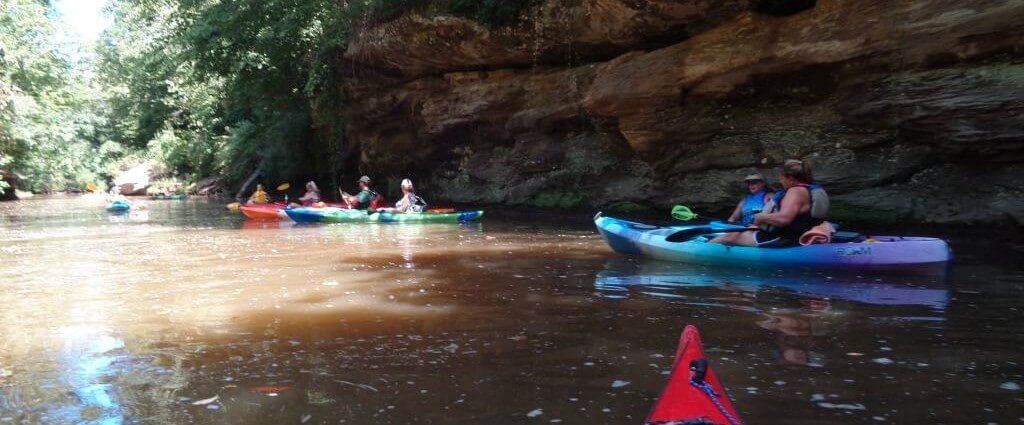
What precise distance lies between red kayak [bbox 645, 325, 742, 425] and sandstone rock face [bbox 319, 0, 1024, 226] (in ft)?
24.9

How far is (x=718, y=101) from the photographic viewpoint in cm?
1127

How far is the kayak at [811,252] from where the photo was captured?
6.16m

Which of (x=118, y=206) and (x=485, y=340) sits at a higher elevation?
(x=118, y=206)

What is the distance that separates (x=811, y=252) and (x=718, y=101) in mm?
5182

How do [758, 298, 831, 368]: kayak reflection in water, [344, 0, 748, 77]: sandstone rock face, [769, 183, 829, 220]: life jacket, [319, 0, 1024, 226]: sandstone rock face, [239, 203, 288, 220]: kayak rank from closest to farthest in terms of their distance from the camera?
1. [758, 298, 831, 368]: kayak reflection in water
2. [769, 183, 829, 220]: life jacket
3. [319, 0, 1024, 226]: sandstone rock face
4. [344, 0, 748, 77]: sandstone rock face
5. [239, 203, 288, 220]: kayak

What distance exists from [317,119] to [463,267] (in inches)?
558

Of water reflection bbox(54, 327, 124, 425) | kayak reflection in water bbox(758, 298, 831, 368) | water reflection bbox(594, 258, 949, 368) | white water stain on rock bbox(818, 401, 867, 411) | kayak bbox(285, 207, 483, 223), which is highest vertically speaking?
kayak bbox(285, 207, 483, 223)

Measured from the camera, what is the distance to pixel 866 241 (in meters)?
6.49

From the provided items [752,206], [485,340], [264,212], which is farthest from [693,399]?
[264,212]

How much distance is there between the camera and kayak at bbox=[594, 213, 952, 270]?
616cm

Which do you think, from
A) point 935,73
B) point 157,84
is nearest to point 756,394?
point 935,73

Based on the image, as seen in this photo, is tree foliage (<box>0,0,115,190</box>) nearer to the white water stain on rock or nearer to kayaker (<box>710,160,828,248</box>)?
kayaker (<box>710,160,828,248</box>)

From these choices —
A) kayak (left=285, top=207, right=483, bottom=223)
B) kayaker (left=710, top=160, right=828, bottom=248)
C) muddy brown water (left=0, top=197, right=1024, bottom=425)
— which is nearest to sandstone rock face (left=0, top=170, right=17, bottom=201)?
kayak (left=285, top=207, right=483, bottom=223)

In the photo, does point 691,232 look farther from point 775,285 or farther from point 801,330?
point 801,330
